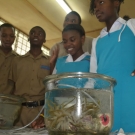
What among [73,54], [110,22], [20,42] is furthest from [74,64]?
[20,42]

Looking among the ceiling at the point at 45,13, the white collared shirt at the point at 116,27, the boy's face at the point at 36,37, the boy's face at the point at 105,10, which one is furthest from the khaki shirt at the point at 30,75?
the ceiling at the point at 45,13

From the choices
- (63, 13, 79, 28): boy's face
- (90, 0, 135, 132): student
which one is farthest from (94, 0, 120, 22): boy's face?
(63, 13, 79, 28): boy's face

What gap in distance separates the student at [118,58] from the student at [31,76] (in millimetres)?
591

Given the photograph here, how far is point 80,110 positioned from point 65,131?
61mm

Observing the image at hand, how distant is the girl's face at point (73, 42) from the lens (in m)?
1.27

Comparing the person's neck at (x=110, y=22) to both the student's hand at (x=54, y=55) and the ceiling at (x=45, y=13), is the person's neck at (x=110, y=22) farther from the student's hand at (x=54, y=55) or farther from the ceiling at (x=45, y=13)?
the ceiling at (x=45, y=13)

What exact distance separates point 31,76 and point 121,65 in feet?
2.76

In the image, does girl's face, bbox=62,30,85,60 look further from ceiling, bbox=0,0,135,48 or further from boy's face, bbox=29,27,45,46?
ceiling, bbox=0,0,135,48

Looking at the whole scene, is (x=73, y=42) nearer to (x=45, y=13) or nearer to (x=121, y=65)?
(x=121, y=65)

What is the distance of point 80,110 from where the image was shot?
0.49 m

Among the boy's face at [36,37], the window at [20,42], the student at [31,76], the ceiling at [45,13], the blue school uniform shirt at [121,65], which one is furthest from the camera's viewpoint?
the window at [20,42]

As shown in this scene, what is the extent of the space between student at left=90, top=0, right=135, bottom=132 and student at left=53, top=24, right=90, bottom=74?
0.34 feet

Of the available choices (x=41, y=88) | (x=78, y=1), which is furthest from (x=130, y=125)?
(x=78, y=1)

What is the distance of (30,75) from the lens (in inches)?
63.6
